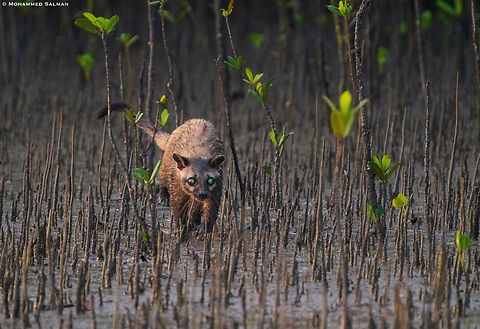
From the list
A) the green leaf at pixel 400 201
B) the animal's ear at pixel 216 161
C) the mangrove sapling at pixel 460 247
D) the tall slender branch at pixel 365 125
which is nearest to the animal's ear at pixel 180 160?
the animal's ear at pixel 216 161

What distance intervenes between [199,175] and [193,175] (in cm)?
4

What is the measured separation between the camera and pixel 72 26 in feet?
50.8

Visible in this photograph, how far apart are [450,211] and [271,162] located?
6.97 feet

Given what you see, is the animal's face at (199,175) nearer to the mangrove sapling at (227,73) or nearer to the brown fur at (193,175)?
the brown fur at (193,175)

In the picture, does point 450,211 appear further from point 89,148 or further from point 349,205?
point 89,148

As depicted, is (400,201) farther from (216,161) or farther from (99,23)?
(99,23)

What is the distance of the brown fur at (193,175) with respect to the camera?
6.55 metres

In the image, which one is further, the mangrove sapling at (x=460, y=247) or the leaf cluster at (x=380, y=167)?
the leaf cluster at (x=380, y=167)

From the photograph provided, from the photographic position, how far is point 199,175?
6570 mm

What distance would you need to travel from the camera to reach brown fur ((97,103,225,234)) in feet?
21.5

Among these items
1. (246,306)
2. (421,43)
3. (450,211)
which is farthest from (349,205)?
(421,43)

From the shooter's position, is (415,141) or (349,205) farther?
(415,141)

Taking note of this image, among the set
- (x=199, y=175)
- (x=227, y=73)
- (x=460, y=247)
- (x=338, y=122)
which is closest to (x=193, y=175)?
(x=199, y=175)

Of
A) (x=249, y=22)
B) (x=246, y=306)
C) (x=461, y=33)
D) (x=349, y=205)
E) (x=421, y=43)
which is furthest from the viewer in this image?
(x=249, y=22)
